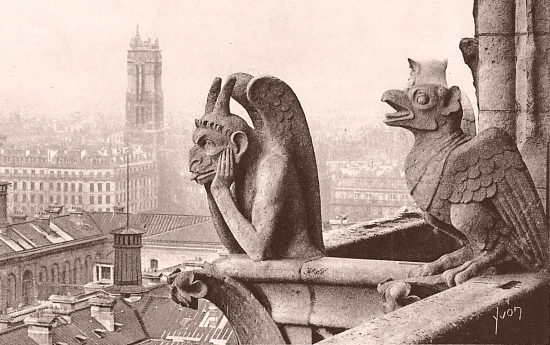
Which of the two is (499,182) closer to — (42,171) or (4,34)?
(4,34)

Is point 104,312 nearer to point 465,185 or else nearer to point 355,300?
point 355,300

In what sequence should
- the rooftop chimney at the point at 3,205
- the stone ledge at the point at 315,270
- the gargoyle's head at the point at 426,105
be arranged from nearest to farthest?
the stone ledge at the point at 315,270 → the gargoyle's head at the point at 426,105 → the rooftop chimney at the point at 3,205

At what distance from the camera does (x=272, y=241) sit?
21.9ft

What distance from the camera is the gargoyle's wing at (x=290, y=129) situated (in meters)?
6.73

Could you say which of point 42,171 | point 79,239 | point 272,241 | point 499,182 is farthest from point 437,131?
point 42,171

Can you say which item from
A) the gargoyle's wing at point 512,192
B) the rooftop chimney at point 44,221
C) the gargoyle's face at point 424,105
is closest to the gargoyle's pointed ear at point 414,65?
the gargoyle's face at point 424,105

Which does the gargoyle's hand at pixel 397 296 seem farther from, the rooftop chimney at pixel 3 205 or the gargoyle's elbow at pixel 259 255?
the rooftop chimney at pixel 3 205

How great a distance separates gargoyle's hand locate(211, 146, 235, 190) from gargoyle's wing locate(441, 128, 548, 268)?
53.9 inches

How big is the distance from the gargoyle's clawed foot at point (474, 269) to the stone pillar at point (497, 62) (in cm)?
173

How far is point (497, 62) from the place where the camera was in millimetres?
7621

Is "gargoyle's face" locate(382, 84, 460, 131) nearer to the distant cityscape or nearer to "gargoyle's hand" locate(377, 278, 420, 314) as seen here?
"gargoyle's hand" locate(377, 278, 420, 314)

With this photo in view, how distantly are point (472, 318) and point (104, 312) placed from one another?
35.6 metres

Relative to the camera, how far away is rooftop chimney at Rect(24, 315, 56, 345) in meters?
34.8

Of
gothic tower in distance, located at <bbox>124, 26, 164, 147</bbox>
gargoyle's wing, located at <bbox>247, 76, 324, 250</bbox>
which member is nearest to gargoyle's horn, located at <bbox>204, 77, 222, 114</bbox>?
gargoyle's wing, located at <bbox>247, 76, 324, 250</bbox>
